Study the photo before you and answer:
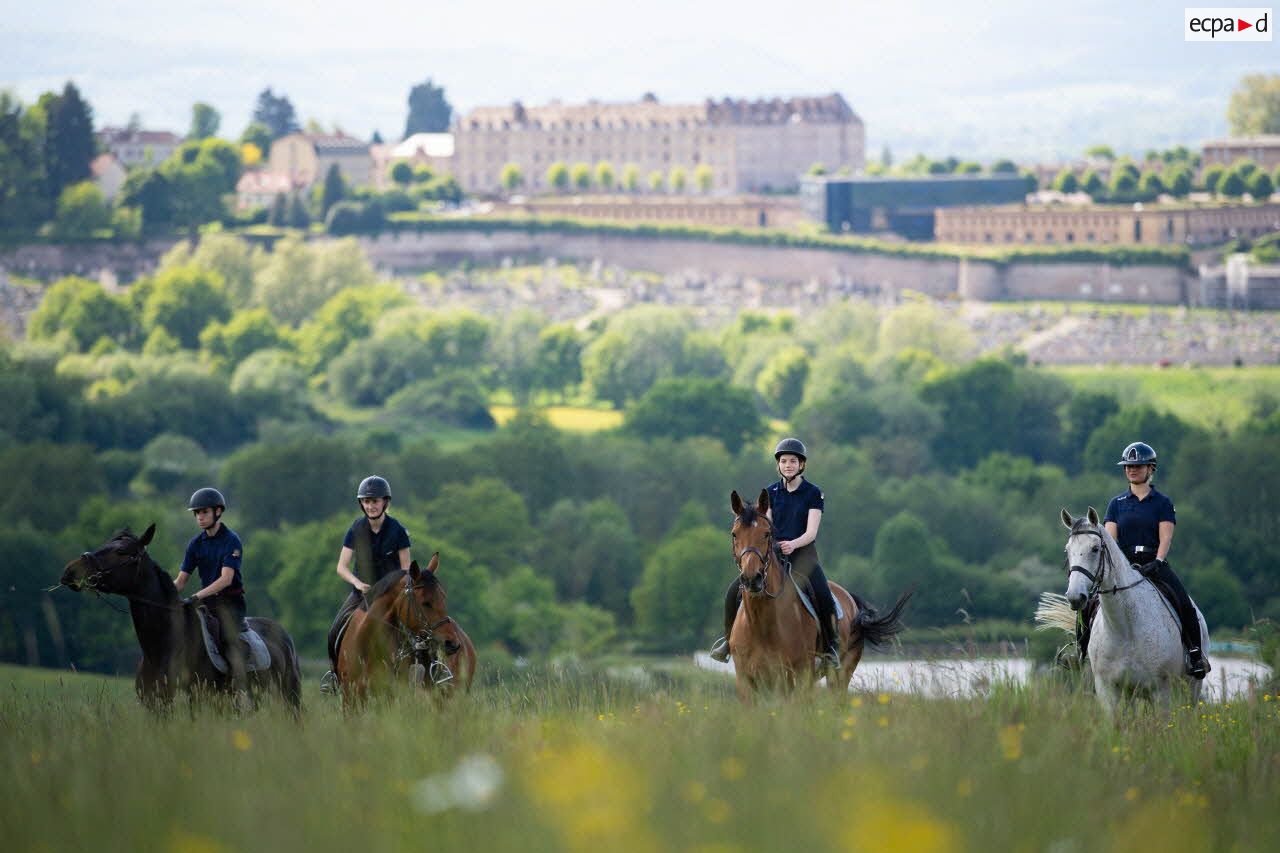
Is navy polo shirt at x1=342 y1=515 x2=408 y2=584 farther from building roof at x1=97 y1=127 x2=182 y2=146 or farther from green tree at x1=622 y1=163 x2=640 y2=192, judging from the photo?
building roof at x1=97 y1=127 x2=182 y2=146

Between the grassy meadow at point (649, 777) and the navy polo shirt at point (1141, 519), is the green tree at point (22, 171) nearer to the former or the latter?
the navy polo shirt at point (1141, 519)

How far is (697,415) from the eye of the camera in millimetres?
92125

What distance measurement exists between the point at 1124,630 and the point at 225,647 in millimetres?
4422

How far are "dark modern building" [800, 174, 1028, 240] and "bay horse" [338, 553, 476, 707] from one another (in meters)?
134

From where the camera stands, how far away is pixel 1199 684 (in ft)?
40.1

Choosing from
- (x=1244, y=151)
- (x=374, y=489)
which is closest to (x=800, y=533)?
(x=374, y=489)

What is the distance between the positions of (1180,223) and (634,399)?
4203 cm

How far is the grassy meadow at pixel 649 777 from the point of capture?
702 centimetres

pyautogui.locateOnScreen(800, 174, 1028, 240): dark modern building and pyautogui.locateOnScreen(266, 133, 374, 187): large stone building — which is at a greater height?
pyautogui.locateOnScreen(266, 133, 374, 187): large stone building

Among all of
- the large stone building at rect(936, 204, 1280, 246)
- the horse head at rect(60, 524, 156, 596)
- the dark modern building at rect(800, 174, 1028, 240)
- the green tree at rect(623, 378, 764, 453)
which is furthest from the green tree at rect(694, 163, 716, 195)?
the horse head at rect(60, 524, 156, 596)

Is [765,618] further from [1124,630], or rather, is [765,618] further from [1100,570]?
[1124,630]

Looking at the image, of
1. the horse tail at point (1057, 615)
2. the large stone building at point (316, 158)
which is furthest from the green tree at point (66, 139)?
the horse tail at point (1057, 615)

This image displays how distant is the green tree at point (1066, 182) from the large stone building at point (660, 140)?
2409cm

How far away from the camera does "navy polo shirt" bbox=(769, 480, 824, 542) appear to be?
479 inches
